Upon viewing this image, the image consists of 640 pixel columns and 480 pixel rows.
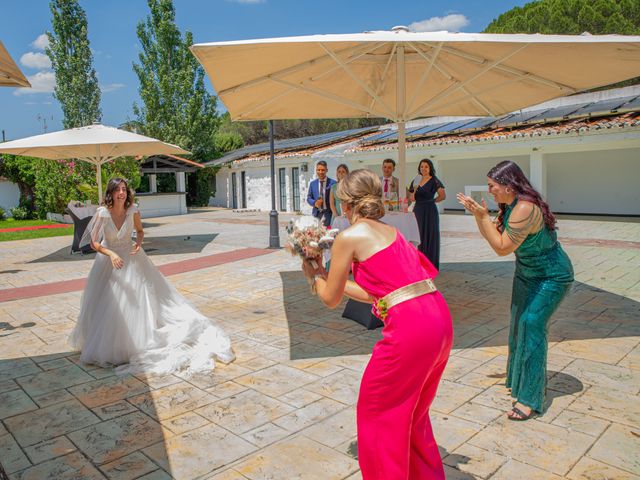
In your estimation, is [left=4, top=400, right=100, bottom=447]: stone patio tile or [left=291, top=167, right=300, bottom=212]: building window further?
[left=291, top=167, right=300, bottom=212]: building window

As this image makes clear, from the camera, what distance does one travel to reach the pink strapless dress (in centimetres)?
223

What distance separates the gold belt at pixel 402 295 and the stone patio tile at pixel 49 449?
2.33 m

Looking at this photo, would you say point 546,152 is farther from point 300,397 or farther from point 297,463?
point 297,463

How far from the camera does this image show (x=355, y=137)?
27.8 m

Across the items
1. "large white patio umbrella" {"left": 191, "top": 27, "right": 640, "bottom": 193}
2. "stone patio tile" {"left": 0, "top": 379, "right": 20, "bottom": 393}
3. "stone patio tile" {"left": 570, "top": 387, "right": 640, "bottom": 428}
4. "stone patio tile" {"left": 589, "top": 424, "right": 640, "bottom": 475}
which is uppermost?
"large white patio umbrella" {"left": 191, "top": 27, "right": 640, "bottom": 193}

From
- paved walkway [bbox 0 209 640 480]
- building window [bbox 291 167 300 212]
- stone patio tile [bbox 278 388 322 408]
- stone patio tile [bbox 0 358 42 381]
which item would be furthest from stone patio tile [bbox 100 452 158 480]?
building window [bbox 291 167 300 212]

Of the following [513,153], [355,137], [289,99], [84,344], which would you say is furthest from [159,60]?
[84,344]

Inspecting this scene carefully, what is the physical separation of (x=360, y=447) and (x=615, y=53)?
498cm

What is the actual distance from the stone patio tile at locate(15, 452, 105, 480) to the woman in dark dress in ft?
18.8

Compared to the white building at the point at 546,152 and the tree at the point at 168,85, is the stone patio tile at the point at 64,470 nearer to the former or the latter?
the white building at the point at 546,152

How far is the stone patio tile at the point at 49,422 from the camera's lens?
11.3ft

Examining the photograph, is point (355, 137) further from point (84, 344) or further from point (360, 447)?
point (360, 447)

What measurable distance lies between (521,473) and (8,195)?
104 feet

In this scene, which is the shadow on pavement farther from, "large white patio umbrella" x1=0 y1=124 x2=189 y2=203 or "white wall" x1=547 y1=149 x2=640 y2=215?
"white wall" x1=547 y1=149 x2=640 y2=215
